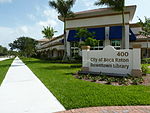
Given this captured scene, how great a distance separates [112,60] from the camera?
10328mm

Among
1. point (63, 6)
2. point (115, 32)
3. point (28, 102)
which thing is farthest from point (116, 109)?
point (63, 6)

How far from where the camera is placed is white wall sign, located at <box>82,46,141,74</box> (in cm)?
966

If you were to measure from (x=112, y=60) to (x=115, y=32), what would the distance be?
16.4 metres

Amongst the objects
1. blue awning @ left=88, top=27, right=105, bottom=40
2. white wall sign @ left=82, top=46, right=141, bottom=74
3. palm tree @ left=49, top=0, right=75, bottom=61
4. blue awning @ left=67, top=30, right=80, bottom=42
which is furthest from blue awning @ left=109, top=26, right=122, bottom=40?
white wall sign @ left=82, top=46, right=141, bottom=74

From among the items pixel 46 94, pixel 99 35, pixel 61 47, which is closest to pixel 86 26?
pixel 99 35

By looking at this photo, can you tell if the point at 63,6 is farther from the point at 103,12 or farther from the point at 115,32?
the point at 115,32

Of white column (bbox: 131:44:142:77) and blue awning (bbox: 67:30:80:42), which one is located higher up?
blue awning (bbox: 67:30:80:42)

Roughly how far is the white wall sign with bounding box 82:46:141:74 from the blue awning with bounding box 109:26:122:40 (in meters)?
14.8

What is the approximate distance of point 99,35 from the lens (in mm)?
26672

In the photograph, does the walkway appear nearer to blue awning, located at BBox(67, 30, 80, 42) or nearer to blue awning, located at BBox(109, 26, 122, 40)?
blue awning, located at BBox(109, 26, 122, 40)

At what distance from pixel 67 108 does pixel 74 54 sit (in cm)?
2576

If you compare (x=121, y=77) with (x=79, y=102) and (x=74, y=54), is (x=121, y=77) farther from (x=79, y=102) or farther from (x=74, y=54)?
(x=74, y=54)

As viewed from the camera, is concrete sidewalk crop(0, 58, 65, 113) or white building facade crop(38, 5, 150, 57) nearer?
concrete sidewalk crop(0, 58, 65, 113)

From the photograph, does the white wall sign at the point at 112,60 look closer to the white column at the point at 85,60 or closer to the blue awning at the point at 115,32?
the white column at the point at 85,60
